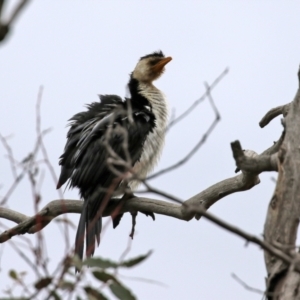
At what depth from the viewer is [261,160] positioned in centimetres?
339

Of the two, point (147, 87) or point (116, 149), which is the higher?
point (147, 87)

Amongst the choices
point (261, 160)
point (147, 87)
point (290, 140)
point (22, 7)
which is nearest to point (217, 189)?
point (261, 160)

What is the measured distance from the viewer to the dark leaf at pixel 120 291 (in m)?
2.17

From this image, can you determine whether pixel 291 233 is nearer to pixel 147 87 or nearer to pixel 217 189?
pixel 217 189

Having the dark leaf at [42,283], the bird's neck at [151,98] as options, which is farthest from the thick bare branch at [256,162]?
the bird's neck at [151,98]

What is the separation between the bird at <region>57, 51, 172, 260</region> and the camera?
4.56 m

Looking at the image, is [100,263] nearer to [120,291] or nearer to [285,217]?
[120,291]

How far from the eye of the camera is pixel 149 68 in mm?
5973

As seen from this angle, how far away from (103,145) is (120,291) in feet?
8.38

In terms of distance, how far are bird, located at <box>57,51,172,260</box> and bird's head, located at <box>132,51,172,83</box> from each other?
17cm

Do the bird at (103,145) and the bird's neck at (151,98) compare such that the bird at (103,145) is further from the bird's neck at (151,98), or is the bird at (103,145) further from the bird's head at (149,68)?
the bird's head at (149,68)

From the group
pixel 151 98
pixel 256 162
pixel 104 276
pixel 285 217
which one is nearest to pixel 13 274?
pixel 104 276

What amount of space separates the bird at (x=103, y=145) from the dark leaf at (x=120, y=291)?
6.65 ft

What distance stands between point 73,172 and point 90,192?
0.79 feet
